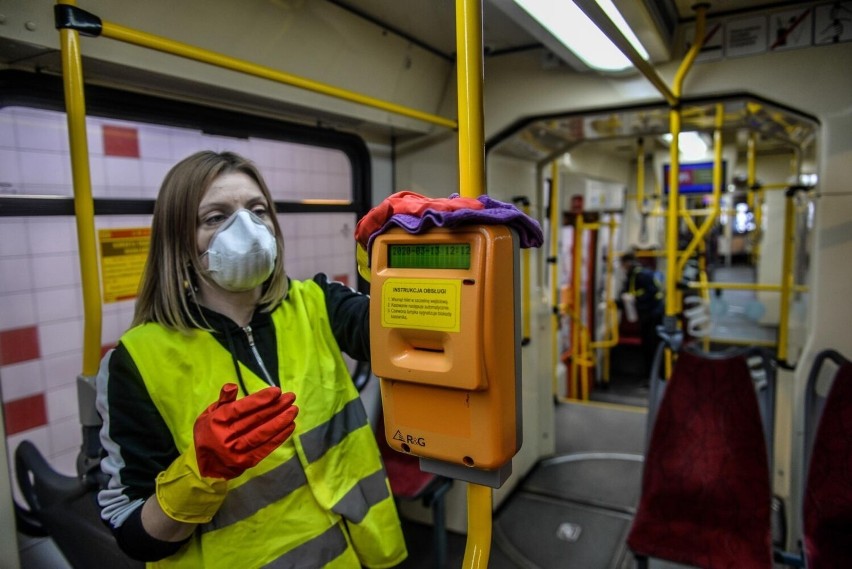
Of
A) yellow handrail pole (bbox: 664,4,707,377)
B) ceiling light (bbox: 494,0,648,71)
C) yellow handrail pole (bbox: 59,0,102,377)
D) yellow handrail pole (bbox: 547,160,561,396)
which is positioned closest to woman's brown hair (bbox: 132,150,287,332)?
yellow handrail pole (bbox: 59,0,102,377)

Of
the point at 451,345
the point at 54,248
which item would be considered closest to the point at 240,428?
the point at 451,345

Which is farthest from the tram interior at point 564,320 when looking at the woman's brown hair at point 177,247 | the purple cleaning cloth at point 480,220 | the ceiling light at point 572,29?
the woman's brown hair at point 177,247

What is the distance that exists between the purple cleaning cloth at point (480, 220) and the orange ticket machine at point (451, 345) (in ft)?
0.04

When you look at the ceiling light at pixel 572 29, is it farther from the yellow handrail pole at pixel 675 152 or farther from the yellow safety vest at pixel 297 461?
the yellow safety vest at pixel 297 461

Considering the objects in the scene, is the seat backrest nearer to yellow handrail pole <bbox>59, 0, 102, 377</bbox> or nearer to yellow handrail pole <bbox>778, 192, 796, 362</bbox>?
yellow handrail pole <bbox>778, 192, 796, 362</bbox>

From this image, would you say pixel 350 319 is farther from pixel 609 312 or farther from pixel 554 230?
pixel 609 312

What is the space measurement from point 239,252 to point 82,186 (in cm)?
40

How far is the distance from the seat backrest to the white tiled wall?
270cm

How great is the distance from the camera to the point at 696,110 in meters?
2.98

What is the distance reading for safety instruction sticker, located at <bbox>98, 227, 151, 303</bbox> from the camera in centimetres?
202

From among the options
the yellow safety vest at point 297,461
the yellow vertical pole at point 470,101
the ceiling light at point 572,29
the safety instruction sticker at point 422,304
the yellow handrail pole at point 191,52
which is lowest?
the yellow safety vest at point 297,461

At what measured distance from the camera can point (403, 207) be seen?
2.81ft

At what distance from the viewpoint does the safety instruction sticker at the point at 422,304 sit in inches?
29.7

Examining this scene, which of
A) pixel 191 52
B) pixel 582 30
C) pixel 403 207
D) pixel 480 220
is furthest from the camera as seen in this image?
pixel 582 30
